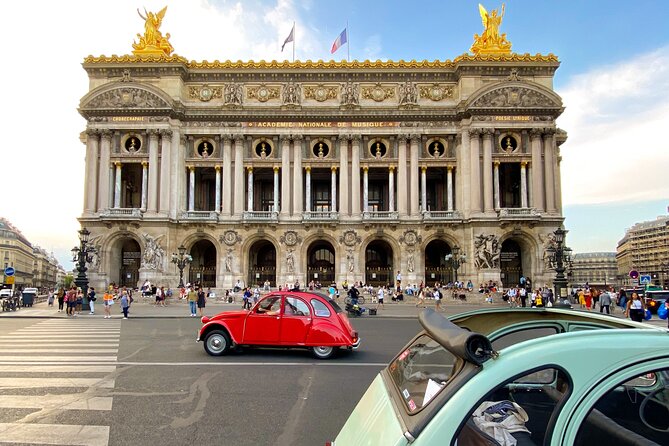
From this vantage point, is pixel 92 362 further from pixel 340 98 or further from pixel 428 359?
pixel 340 98

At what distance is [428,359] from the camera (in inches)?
127

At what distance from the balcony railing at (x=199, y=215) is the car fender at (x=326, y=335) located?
34.7 meters

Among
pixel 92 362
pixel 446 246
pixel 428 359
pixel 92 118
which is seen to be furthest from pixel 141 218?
pixel 428 359

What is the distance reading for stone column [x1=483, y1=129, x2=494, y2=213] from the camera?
4422cm

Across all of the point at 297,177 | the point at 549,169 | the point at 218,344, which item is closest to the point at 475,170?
the point at 549,169

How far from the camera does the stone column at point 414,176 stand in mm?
45688

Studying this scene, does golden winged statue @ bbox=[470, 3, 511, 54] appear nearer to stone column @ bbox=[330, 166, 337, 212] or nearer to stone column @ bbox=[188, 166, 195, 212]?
stone column @ bbox=[330, 166, 337, 212]

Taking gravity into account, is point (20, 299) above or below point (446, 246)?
below

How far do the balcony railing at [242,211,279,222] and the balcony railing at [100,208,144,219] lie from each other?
911 cm

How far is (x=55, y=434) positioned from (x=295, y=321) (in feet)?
20.4

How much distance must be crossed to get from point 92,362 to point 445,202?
1659 inches

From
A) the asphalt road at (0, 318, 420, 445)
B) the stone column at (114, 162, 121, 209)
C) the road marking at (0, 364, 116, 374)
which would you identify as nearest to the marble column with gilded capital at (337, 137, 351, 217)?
the stone column at (114, 162, 121, 209)

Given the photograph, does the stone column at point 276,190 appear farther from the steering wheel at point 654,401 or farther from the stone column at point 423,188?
the steering wheel at point 654,401

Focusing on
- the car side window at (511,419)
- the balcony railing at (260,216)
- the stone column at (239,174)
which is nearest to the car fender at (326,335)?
the car side window at (511,419)
